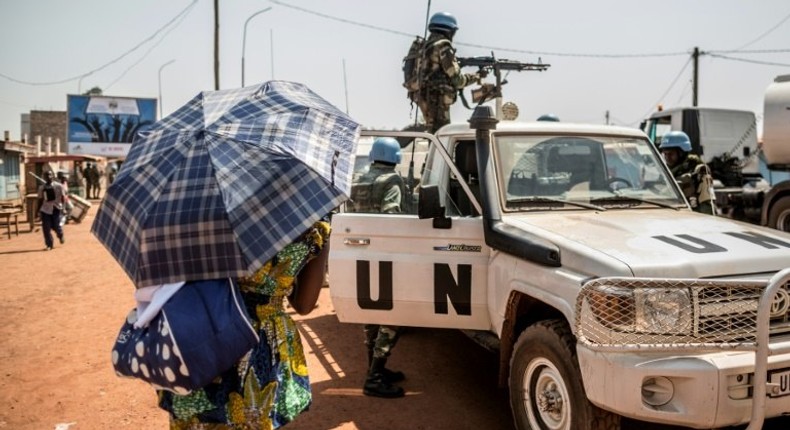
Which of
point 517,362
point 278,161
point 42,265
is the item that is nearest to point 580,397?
point 517,362

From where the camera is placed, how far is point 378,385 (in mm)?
4746

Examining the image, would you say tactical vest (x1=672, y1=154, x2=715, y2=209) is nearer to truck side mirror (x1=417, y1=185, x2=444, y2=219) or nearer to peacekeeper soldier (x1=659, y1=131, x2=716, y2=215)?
peacekeeper soldier (x1=659, y1=131, x2=716, y2=215)

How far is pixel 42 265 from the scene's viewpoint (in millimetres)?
12227

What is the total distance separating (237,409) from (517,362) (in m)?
1.88

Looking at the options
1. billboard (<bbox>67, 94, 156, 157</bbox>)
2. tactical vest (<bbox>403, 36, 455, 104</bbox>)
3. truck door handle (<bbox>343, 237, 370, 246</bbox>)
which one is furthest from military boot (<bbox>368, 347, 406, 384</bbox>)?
billboard (<bbox>67, 94, 156, 157</bbox>)

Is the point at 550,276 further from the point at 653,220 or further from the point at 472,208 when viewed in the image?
the point at 472,208

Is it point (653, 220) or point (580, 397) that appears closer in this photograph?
point (580, 397)

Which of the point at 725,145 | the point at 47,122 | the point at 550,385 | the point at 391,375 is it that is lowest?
the point at 391,375

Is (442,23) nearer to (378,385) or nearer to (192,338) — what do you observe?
(378,385)

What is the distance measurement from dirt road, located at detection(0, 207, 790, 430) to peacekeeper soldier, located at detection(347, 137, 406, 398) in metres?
0.14

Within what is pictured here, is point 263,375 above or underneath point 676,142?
underneath

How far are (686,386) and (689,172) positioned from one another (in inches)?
209

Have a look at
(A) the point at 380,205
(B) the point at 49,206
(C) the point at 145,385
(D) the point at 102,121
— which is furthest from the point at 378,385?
(D) the point at 102,121

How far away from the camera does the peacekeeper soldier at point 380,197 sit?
4574 millimetres
